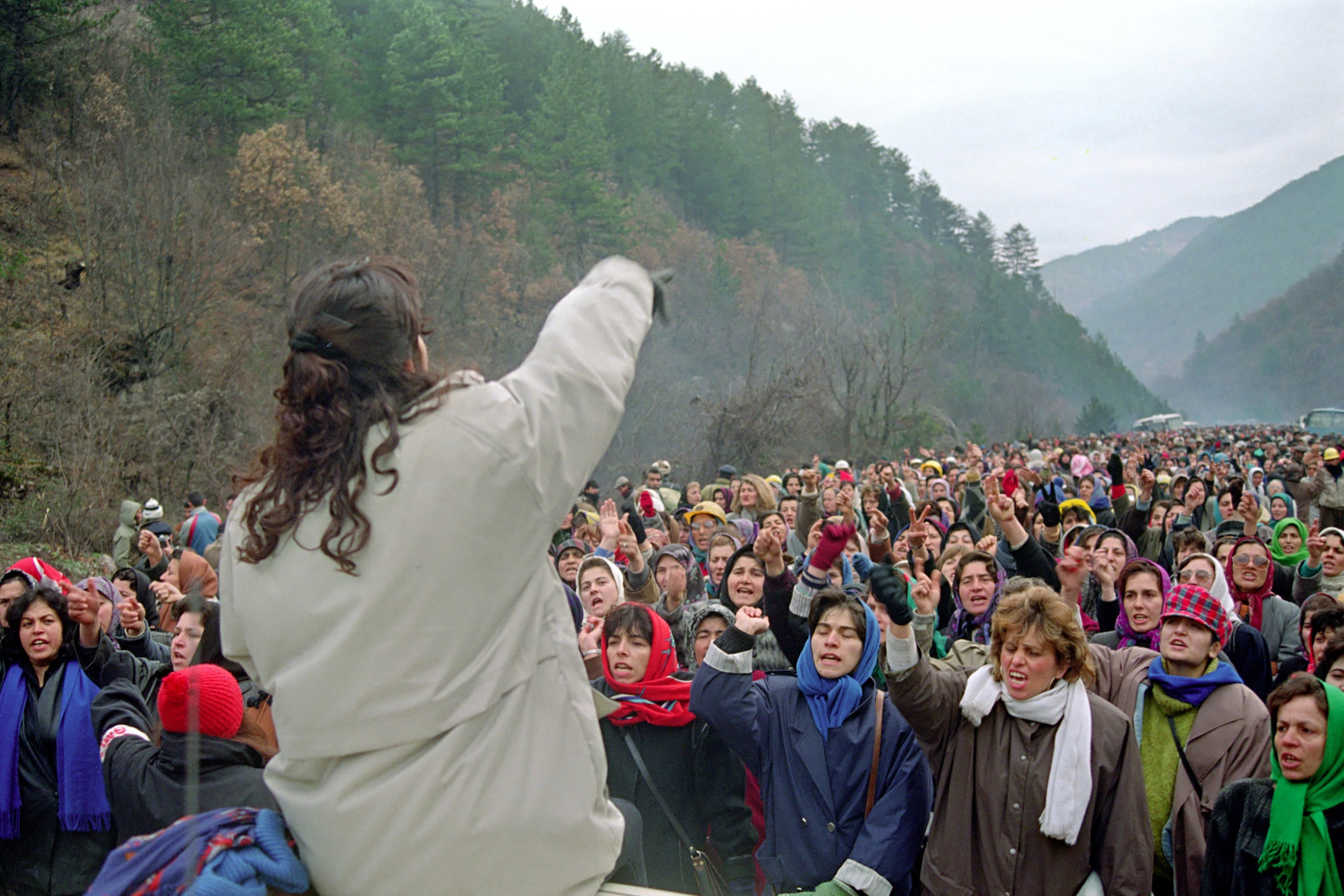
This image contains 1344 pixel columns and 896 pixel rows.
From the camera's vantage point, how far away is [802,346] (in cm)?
3728

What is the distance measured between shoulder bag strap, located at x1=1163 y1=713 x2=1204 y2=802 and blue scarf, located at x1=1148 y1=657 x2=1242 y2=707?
13 centimetres

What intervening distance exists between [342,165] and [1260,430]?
3689cm

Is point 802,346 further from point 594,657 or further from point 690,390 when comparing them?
point 594,657

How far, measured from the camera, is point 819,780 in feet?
12.2

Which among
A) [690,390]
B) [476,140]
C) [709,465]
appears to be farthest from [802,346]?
[476,140]

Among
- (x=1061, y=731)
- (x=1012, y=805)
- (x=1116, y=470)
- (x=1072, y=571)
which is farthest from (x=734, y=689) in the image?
(x=1116, y=470)

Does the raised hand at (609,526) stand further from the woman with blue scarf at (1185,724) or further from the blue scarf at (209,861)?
the woman with blue scarf at (1185,724)

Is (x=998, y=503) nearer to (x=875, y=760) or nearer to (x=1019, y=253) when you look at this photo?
(x=875, y=760)

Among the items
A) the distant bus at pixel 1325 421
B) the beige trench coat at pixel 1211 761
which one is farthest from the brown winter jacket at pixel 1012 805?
the distant bus at pixel 1325 421

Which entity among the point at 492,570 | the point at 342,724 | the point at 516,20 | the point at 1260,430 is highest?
the point at 516,20

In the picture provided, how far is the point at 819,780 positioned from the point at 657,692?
2.71ft

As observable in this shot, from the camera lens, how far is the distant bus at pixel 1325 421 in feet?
161

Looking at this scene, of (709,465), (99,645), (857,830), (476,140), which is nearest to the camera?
(857,830)

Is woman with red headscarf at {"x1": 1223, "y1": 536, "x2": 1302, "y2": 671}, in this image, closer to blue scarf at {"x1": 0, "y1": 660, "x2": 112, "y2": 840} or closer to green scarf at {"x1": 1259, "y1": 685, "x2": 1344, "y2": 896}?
green scarf at {"x1": 1259, "y1": 685, "x2": 1344, "y2": 896}
